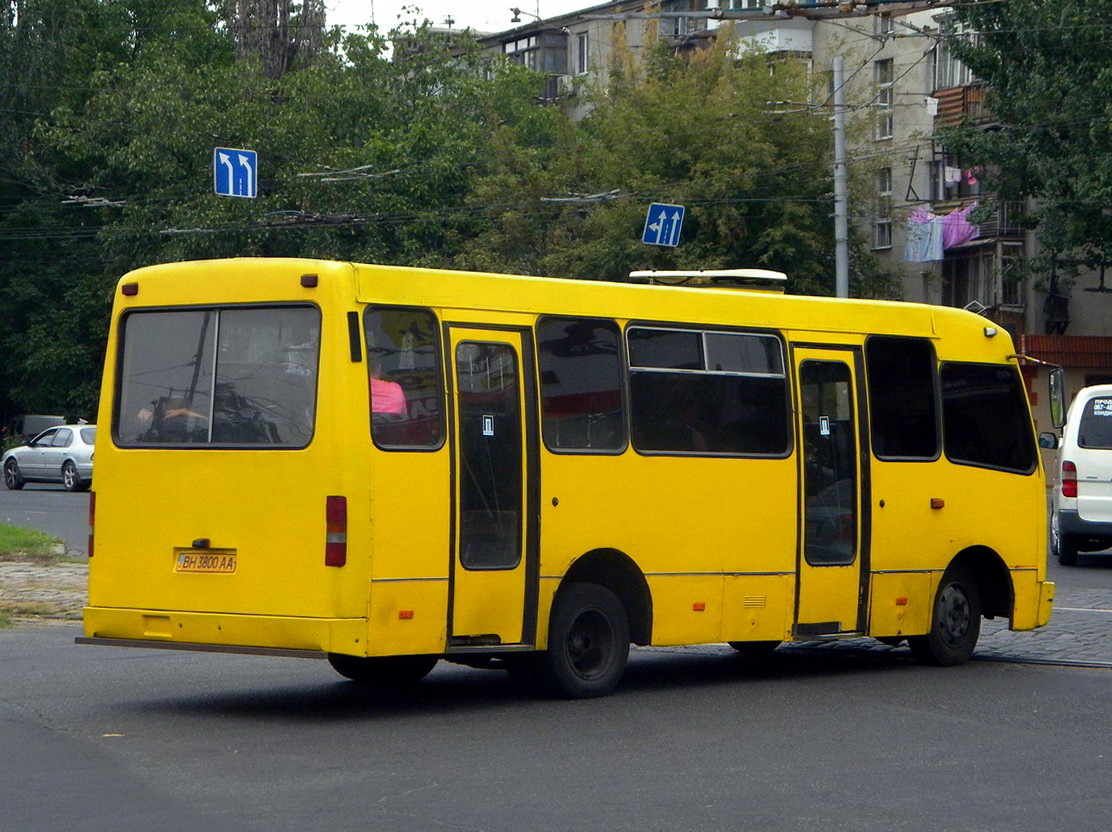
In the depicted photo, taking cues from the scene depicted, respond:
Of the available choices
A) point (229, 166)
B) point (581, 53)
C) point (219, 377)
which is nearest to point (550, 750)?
point (219, 377)

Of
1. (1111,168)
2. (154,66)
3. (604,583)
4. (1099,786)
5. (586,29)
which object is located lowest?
(1099,786)

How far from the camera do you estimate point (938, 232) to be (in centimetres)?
5053

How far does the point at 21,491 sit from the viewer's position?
43281mm

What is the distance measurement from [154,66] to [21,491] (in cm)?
1868

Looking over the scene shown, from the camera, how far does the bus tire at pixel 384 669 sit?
37.7ft

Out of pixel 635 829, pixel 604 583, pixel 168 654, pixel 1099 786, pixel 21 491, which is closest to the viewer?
pixel 635 829

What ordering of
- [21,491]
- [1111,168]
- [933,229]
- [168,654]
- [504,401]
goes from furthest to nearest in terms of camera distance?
[933,229], [21,491], [1111,168], [168,654], [504,401]

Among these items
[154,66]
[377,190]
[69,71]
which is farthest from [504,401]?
[69,71]

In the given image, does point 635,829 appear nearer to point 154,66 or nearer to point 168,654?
point 168,654

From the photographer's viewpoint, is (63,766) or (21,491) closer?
(63,766)

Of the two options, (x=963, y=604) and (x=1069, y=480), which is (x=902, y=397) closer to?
(x=963, y=604)

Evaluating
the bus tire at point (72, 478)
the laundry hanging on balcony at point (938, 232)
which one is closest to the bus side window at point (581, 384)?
the bus tire at point (72, 478)

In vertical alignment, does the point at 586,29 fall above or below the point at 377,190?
above

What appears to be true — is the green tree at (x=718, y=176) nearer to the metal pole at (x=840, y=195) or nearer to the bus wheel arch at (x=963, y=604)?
the metal pole at (x=840, y=195)
